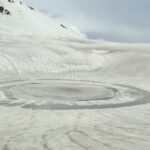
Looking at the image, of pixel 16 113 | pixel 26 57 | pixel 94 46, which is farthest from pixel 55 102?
pixel 94 46

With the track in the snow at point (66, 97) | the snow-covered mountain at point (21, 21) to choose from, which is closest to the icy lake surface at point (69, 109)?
the track in the snow at point (66, 97)

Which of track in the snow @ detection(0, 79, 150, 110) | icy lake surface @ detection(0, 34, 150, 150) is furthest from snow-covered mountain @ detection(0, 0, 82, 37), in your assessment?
track in the snow @ detection(0, 79, 150, 110)

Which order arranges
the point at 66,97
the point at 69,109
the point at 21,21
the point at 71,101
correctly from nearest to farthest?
the point at 69,109 → the point at 71,101 → the point at 66,97 → the point at 21,21

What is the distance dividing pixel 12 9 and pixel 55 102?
2967 inches

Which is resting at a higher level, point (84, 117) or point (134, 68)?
point (134, 68)

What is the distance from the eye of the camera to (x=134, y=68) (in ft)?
114

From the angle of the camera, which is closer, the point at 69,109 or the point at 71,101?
the point at 69,109

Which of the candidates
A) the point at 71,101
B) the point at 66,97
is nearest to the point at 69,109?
the point at 71,101

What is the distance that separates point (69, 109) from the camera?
15.2 meters

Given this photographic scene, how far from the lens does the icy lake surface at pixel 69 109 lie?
9852 millimetres

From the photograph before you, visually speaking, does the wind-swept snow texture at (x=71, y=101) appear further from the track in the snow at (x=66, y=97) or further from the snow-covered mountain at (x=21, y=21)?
the snow-covered mountain at (x=21, y=21)

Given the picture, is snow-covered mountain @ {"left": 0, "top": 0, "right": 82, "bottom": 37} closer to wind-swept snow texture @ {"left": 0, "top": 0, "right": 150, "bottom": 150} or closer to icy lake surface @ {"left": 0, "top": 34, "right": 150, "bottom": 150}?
wind-swept snow texture @ {"left": 0, "top": 0, "right": 150, "bottom": 150}

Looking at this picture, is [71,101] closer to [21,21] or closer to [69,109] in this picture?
[69,109]

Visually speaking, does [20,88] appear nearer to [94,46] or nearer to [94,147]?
[94,147]
